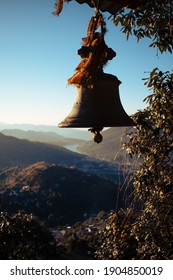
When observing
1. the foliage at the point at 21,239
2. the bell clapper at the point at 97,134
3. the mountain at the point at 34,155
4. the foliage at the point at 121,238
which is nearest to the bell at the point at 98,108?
the bell clapper at the point at 97,134

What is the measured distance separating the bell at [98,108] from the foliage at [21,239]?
8324 millimetres

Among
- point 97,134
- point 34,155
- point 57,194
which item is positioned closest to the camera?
point 97,134

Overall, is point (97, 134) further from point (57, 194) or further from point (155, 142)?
point (57, 194)

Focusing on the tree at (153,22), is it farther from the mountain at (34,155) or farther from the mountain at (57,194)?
the mountain at (34,155)

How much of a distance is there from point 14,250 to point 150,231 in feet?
23.9

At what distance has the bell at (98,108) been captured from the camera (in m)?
2.01

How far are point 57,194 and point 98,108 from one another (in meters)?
66.7

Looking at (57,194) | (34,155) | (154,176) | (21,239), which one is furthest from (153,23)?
(34,155)

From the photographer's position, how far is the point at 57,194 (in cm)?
6756

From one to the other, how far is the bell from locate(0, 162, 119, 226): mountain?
166 ft

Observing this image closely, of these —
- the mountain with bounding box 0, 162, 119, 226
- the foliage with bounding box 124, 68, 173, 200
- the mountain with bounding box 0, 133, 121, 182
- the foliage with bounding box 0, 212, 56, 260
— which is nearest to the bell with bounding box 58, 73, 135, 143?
the foliage with bounding box 124, 68, 173, 200

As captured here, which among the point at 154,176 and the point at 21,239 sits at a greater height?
the point at 154,176

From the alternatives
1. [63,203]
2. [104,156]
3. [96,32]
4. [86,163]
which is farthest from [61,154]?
[96,32]
